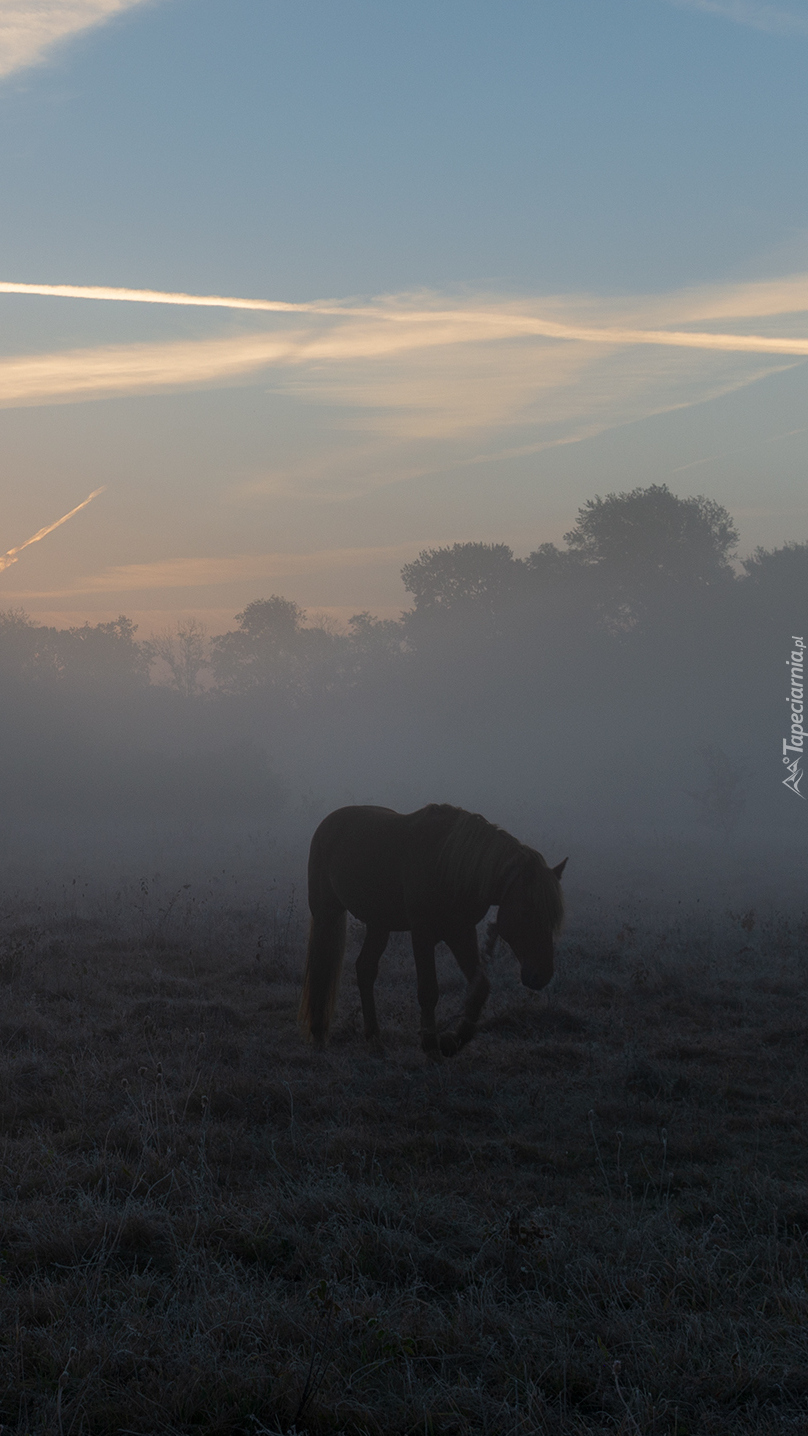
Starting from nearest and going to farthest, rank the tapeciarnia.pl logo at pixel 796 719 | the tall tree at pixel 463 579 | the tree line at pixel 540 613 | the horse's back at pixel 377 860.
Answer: the horse's back at pixel 377 860
the tapeciarnia.pl logo at pixel 796 719
the tree line at pixel 540 613
the tall tree at pixel 463 579

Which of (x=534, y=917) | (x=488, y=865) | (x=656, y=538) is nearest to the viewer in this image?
(x=534, y=917)

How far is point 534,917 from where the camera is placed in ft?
21.7

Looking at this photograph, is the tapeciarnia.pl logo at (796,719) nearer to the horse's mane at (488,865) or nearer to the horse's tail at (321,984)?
the horse's tail at (321,984)

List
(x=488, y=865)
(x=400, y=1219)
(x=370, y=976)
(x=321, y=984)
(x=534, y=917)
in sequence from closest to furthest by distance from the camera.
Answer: (x=400, y=1219)
(x=534, y=917)
(x=488, y=865)
(x=321, y=984)
(x=370, y=976)

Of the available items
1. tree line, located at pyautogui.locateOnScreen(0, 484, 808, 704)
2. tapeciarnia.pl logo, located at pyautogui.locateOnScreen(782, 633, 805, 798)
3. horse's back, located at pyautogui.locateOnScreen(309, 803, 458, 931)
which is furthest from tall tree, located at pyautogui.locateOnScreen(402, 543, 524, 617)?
horse's back, located at pyautogui.locateOnScreen(309, 803, 458, 931)

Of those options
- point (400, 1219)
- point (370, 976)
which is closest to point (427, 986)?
point (370, 976)

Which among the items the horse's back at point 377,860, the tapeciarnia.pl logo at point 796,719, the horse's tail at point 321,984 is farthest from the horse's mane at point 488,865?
the tapeciarnia.pl logo at point 796,719

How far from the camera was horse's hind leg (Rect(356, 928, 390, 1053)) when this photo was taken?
24.9 ft

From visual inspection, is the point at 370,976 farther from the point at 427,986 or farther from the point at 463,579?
the point at 463,579

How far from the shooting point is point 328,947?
7.91 meters

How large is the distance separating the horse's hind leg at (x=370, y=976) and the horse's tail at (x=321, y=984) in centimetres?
22

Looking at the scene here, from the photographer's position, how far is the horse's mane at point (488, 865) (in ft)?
21.8

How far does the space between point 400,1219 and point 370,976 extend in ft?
12.2

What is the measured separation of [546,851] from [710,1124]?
18542 millimetres
